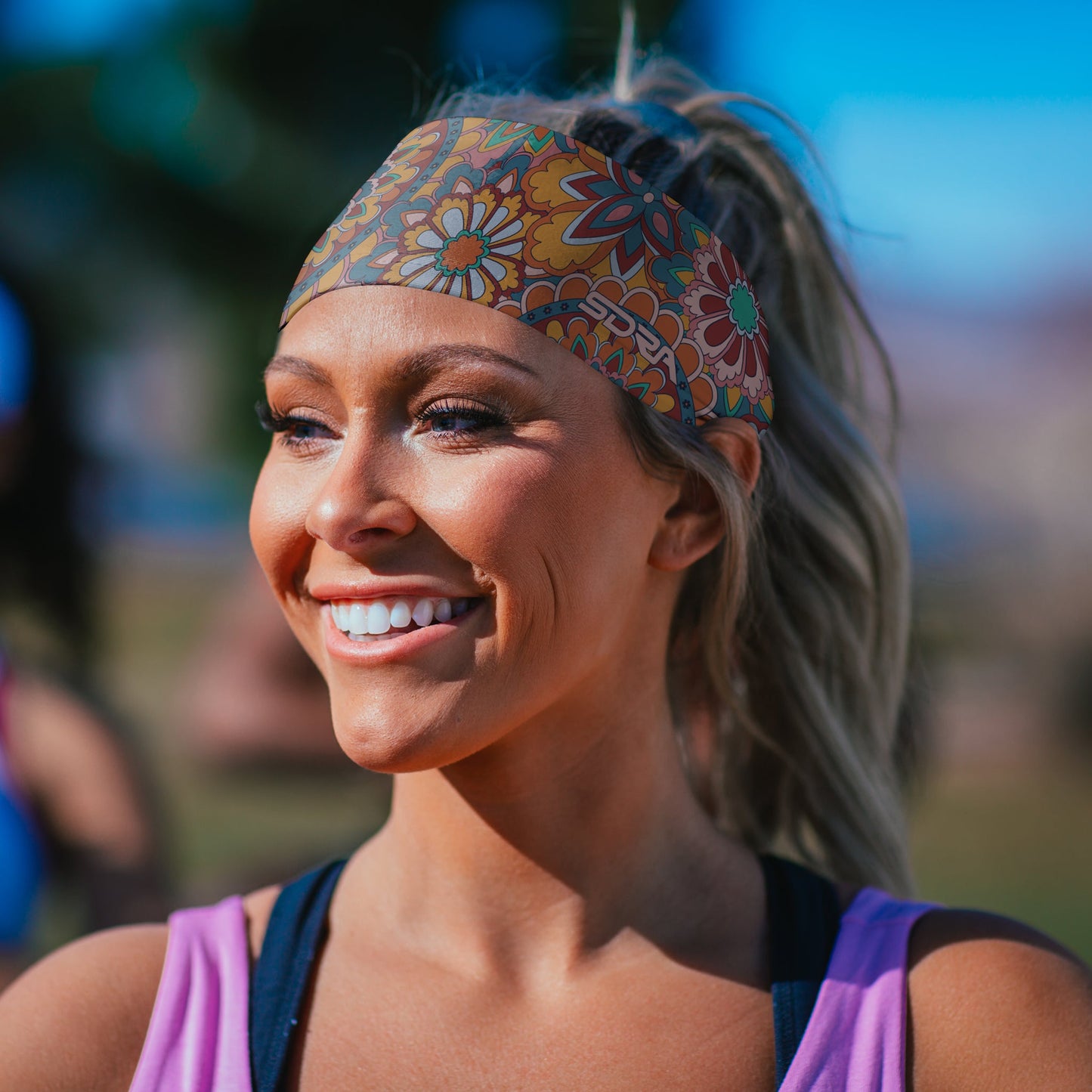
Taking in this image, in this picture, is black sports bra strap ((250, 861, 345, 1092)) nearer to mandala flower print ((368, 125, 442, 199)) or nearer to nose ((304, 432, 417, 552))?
nose ((304, 432, 417, 552))

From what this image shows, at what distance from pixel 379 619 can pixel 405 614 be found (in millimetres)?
40

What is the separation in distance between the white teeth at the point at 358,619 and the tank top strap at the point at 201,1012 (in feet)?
1.77

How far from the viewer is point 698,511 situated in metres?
2.19

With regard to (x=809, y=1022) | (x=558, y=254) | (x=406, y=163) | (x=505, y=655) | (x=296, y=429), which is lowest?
(x=809, y=1022)

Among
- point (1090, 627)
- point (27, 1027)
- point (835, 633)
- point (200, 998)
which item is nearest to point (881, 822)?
point (835, 633)

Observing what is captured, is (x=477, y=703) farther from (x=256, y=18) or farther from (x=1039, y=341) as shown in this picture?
(x=1039, y=341)

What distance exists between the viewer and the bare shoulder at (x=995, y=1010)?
1.88 m

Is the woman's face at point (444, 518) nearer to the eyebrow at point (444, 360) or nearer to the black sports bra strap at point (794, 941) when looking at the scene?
the eyebrow at point (444, 360)

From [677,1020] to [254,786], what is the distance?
951 cm

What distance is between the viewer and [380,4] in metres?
7.66

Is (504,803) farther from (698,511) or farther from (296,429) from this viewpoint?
(296,429)

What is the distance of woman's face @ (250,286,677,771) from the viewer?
6.18 feet

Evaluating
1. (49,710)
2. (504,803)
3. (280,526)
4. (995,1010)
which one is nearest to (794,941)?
(995,1010)

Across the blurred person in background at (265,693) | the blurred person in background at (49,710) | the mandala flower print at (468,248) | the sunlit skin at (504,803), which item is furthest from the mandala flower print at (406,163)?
the blurred person in background at (265,693)
